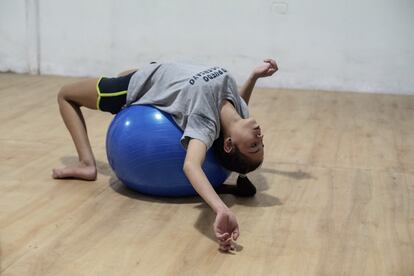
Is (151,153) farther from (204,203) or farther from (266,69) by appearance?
(266,69)

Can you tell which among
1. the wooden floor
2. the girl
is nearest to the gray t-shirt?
the girl

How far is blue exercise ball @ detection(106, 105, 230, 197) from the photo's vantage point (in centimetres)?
255

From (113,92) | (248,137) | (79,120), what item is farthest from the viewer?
(79,120)

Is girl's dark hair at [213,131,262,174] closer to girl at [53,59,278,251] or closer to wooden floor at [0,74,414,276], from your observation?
girl at [53,59,278,251]

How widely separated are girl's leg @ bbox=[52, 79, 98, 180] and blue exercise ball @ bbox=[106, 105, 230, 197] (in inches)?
9.2

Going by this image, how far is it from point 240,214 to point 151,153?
1.40 ft

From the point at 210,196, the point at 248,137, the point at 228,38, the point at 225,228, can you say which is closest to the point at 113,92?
the point at 248,137

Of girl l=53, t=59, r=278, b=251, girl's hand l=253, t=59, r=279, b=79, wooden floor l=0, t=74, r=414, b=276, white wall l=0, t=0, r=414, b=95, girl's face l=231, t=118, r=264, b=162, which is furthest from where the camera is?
white wall l=0, t=0, r=414, b=95

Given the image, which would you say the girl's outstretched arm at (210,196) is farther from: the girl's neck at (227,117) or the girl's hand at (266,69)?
the girl's hand at (266,69)

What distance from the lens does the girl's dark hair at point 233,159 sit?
2.54 metres

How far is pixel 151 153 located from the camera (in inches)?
101

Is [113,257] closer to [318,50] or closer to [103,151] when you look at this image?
A: [103,151]

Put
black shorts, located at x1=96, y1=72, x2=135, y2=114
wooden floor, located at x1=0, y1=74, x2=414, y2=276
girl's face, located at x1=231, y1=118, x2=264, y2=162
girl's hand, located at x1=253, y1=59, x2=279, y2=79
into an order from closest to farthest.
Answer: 1. wooden floor, located at x1=0, y1=74, x2=414, y2=276
2. girl's face, located at x1=231, y1=118, x2=264, y2=162
3. black shorts, located at x1=96, y1=72, x2=135, y2=114
4. girl's hand, located at x1=253, y1=59, x2=279, y2=79

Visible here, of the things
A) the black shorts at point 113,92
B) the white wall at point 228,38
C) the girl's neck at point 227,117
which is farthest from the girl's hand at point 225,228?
the white wall at point 228,38
